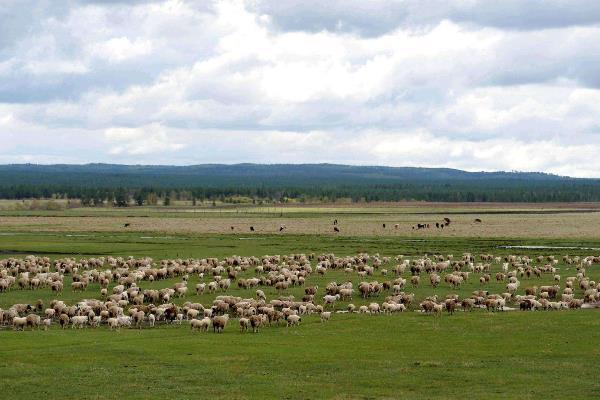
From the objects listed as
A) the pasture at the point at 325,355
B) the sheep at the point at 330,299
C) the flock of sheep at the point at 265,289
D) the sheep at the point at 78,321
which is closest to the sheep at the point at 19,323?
the flock of sheep at the point at 265,289

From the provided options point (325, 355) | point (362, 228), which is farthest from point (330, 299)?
point (362, 228)

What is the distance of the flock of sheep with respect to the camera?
3328 centimetres

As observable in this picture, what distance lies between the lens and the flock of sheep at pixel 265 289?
33.3 m

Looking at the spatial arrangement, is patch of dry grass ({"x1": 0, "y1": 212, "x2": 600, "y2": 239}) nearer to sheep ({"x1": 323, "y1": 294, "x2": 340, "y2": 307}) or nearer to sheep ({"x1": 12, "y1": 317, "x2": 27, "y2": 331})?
sheep ({"x1": 323, "y1": 294, "x2": 340, "y2": 307})

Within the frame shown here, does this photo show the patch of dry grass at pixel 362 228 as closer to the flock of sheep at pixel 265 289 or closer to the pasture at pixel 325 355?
the flock of sheep at pixel 265 289

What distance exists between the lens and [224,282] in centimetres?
4312

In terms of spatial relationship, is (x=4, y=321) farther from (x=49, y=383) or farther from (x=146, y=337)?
(x=49, y=383)

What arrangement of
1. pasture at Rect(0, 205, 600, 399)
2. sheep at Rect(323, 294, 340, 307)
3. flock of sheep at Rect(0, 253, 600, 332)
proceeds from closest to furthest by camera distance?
pasture at Rect(0, 205, 600, 399)
flock of sheep at Rect(0, 253, 600, 332)
sheep at Rect(323, 294, 340, 307)

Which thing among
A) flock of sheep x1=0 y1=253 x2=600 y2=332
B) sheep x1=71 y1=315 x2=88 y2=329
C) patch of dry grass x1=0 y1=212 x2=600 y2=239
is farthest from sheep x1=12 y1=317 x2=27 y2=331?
patch of dry grass x1=0 y1=212 x2=600 y2=239

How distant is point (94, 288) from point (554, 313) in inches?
822

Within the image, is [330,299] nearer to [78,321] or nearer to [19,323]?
[78,321]

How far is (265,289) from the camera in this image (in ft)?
141

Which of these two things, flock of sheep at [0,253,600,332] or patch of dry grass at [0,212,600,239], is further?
patch of dry grass at [0,212,600,239]

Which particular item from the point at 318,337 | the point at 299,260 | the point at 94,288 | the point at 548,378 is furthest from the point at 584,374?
the point at 299,260
